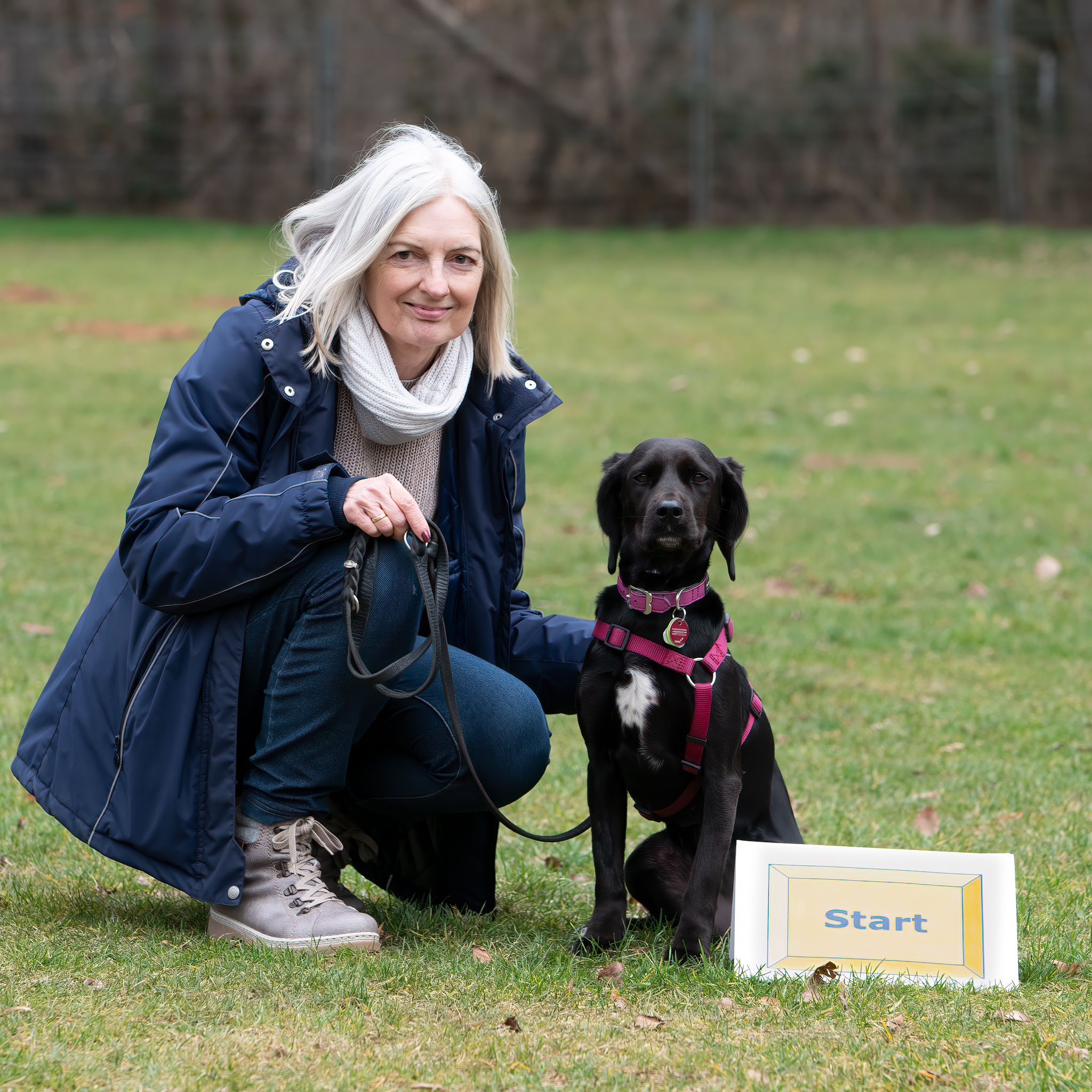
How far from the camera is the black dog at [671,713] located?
10.8 feet

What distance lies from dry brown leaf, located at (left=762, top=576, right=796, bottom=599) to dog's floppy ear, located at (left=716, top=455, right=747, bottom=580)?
3666 millimetres

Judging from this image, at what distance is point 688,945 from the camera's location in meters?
3.25

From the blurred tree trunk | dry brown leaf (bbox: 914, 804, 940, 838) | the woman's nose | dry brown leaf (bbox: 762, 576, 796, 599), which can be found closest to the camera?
the woman's nose

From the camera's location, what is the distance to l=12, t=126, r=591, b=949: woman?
10.5ft

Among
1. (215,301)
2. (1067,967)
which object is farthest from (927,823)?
(215,301)

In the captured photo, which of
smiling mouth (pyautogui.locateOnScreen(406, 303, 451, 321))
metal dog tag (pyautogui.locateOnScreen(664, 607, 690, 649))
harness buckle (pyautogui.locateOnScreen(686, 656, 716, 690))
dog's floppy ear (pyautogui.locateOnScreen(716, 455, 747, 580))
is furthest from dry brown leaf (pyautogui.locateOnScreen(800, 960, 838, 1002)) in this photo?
smiling mouth (pyautogui.locateOnScreen(406, 303, 451, 321))

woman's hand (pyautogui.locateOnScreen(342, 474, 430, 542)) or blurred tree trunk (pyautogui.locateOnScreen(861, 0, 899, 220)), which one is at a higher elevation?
blurred tree trunk (pyautogui.locateOnScreen(861, 0, 899, 220))

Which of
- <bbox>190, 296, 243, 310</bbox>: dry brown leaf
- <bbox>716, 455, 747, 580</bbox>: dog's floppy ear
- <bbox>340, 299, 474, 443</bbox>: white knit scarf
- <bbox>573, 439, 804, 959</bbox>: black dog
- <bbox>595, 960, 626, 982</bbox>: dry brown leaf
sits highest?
<bbox>190, 296, 243, 310</bbox>: dry brown leaf

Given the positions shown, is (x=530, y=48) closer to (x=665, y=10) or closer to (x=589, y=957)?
(x=665, y=10)

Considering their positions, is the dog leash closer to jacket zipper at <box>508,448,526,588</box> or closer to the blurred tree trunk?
jacket zipper at <box>508,448,526,588</box>

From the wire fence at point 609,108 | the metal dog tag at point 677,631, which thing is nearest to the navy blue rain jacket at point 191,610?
the metal dog tag at point 677,631

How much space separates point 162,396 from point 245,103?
510 inches

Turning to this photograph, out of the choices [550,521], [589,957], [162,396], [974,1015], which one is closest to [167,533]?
[589,957]

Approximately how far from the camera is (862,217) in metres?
21.8
